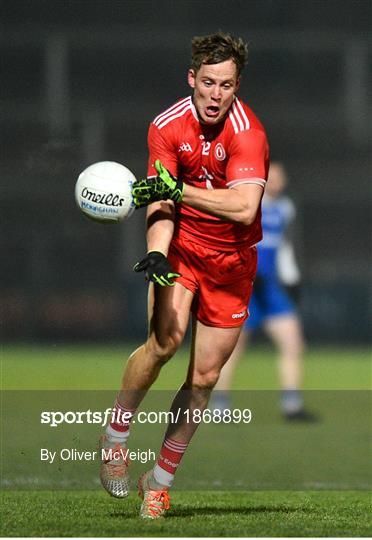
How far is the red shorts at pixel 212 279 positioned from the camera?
20.1 ft

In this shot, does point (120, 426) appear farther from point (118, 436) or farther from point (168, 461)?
point (168, 461)

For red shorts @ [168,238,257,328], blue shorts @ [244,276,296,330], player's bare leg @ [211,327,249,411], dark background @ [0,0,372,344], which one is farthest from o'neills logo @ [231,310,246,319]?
dark background @ [0,0,372,344]

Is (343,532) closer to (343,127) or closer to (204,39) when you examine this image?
(204,39)

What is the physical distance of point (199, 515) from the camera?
5.98 metres

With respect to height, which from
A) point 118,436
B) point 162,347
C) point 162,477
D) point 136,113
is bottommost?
point 136,113

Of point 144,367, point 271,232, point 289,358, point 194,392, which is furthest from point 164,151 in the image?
point 271,232

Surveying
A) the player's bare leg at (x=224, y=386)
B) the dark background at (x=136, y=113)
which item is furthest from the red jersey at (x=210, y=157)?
the dark background at (x=136, y=113)

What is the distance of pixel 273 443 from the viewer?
360 inches

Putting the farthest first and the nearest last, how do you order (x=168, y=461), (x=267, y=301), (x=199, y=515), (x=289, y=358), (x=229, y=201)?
(x=267, y=301), (x=289, y=358), (x=168, y=461), (x=199, y=515), (x=229, y=201)

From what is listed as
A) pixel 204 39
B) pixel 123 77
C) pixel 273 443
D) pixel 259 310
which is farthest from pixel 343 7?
pixel 204 39

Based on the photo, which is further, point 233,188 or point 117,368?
point 117,368

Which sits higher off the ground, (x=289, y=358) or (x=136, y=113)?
(x=289, y=358)

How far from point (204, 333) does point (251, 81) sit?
634 inches

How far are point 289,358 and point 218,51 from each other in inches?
213
